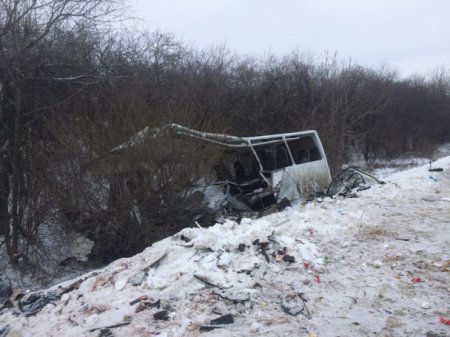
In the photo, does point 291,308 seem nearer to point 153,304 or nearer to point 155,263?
point 153,304

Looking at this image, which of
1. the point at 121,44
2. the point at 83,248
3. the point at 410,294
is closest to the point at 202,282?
the point at 410,294

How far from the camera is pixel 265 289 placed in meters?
4.54

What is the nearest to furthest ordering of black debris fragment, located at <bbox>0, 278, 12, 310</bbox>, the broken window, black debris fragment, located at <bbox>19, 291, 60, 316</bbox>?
black debris fragment, located at <bbox>19, 291, 60, 316</bbox>
black debris fragment, located at <bbox>0, 278, 12, 310</bbox>
the broken window

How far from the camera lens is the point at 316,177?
11.0 m

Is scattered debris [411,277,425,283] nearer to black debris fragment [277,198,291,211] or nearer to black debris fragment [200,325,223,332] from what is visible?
black debris fragment [200,325,223,332]

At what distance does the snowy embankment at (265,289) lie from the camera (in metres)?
3.91

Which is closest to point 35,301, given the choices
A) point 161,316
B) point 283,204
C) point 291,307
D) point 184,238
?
point 161,316

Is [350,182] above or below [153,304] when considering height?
above

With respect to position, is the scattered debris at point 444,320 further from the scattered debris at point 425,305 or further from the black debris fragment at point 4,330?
the black debris fragment at point 4,330

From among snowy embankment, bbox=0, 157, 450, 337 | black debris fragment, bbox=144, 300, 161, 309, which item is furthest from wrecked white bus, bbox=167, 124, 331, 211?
black debris fragment, bbox=144, 300, 161, 309

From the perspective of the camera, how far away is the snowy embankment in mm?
3910

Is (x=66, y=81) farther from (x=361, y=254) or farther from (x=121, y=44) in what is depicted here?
(x=361, y=254)

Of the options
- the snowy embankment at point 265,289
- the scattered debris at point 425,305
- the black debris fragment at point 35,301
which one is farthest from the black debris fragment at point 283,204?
the black debris fragment at point 35,301

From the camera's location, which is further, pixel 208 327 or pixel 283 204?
pixel 283 204
